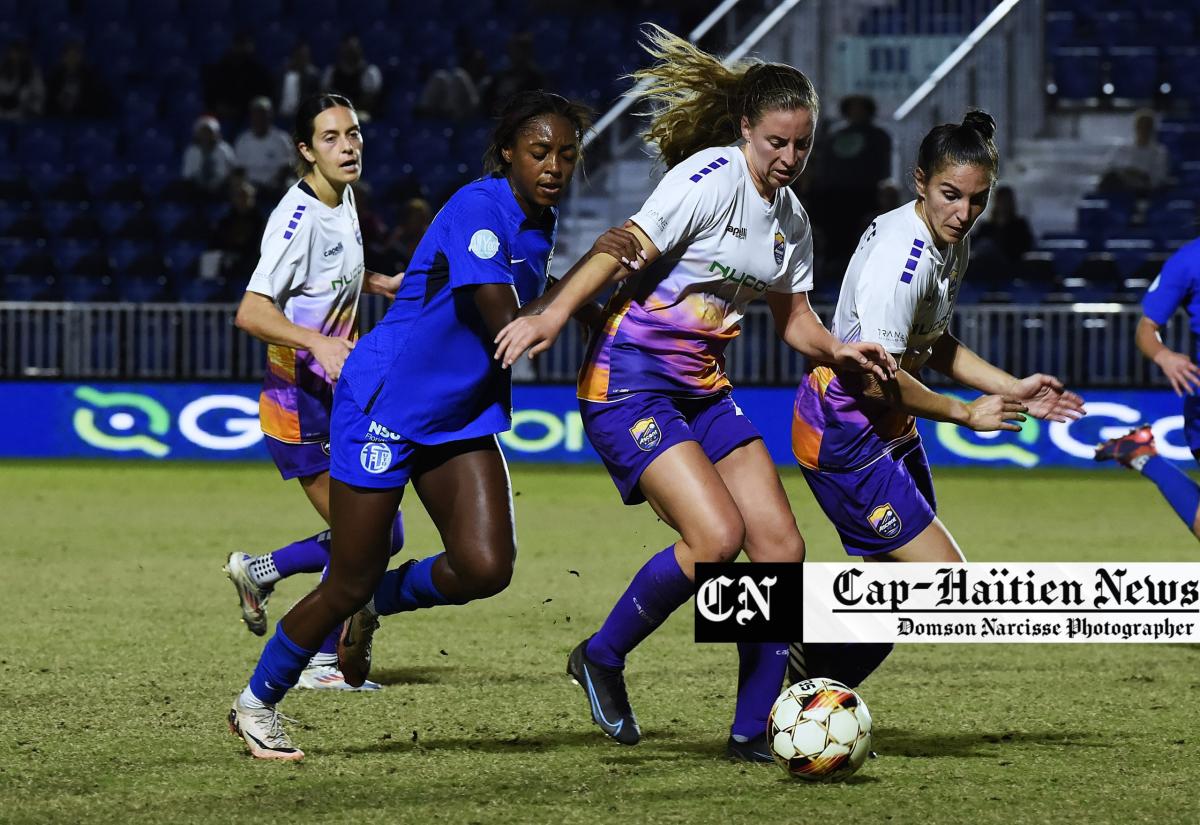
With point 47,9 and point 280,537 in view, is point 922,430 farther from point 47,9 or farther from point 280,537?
point 47,9

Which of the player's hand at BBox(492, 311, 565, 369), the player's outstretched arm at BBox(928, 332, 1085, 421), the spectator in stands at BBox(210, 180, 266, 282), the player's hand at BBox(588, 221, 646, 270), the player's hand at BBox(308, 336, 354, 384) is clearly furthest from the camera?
the spectator in stands at BBox(210, 180, 266, 282)

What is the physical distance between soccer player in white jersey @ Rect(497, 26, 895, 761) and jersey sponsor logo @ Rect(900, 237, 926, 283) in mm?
303

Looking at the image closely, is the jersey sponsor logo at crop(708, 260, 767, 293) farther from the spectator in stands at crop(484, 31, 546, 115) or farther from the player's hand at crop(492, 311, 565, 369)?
the spectator in stands at crop(484, 31, 546, 115)

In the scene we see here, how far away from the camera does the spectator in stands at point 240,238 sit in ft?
58.4

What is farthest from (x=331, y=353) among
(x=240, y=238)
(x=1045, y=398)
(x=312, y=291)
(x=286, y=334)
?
(x=240, y=238)

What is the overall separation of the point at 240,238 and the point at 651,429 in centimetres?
1302

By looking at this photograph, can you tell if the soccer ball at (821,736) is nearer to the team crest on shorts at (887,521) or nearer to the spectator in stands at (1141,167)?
the team crest on shorts at (887,521)

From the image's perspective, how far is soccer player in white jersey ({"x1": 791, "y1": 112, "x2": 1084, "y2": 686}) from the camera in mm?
5527

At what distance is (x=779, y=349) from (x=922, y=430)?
1446 mm

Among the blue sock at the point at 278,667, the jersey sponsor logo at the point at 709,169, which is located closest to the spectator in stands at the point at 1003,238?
the jersey sponsor logo at the point at 709,169

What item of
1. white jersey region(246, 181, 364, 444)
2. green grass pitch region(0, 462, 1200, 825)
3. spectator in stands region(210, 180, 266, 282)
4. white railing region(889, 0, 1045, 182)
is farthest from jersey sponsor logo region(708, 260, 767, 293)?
white railing region(889, 0, 1045, 182)

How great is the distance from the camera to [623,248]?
5.20 metres

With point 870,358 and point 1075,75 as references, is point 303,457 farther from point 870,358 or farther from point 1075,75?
point 1075,75

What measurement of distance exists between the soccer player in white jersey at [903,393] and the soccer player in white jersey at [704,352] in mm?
204
